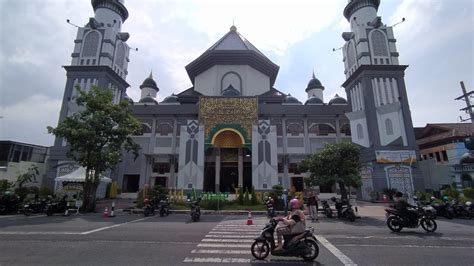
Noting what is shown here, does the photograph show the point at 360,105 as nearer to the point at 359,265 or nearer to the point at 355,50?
the point at 355,50

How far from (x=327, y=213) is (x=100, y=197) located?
67.6ft

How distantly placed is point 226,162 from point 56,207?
15.4 m

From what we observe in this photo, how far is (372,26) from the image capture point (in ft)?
87.5

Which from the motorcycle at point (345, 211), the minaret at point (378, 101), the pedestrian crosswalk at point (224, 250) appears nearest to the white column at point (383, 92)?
the minaret at point (378, 101)

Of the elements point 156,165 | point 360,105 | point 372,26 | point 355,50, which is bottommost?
point 156,165

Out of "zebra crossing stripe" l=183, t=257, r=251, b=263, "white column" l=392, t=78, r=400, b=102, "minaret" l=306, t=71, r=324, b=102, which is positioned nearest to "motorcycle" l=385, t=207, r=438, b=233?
"zebra crossing stripe" l=183, t=257, r=251, b=263

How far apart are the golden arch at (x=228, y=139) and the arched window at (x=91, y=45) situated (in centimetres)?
1668

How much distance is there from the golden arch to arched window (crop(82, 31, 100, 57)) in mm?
16676

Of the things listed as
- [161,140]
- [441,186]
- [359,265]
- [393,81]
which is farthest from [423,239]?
[161,140]

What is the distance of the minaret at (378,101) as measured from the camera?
71.6ft

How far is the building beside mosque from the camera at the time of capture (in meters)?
22.8

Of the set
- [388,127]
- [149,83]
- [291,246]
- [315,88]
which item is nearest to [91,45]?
[149,83]

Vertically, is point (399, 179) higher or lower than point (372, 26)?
lower

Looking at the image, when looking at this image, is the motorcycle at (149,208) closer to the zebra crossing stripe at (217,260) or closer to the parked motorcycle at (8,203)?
the parked motorcycle at (8,203)
